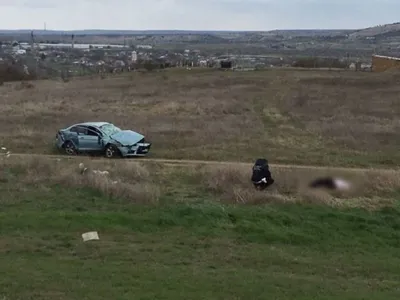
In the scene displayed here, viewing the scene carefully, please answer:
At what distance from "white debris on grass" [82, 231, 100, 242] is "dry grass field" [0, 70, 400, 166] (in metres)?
14.2

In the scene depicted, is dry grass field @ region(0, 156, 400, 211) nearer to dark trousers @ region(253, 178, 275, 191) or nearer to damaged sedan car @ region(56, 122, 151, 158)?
dark trousers @ region(253, 178, 275, 191)

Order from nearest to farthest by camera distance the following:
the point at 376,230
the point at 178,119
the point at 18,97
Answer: the point at 376,230
the point at 178,119
the point at 18,97

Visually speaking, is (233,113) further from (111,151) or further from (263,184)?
(263,184)

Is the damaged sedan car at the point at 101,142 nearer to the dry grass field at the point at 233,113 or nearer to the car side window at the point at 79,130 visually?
the car side window at the point at 79,130

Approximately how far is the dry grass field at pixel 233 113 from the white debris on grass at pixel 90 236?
1419 centimetres

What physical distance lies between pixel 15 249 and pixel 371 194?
1171cm

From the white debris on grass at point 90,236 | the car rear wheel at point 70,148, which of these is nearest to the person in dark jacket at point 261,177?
the white debris on grass at point 90,236

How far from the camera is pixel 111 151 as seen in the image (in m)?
29.3

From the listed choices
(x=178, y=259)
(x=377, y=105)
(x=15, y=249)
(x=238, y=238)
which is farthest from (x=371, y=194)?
(x=377, y=105)

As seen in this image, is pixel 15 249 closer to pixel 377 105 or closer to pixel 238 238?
pixel 238 238

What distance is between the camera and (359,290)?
423 inches

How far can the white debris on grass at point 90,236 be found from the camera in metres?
14.3

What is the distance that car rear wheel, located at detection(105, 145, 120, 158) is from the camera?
95.9ft

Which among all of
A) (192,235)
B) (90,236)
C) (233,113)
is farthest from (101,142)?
(233,113)
